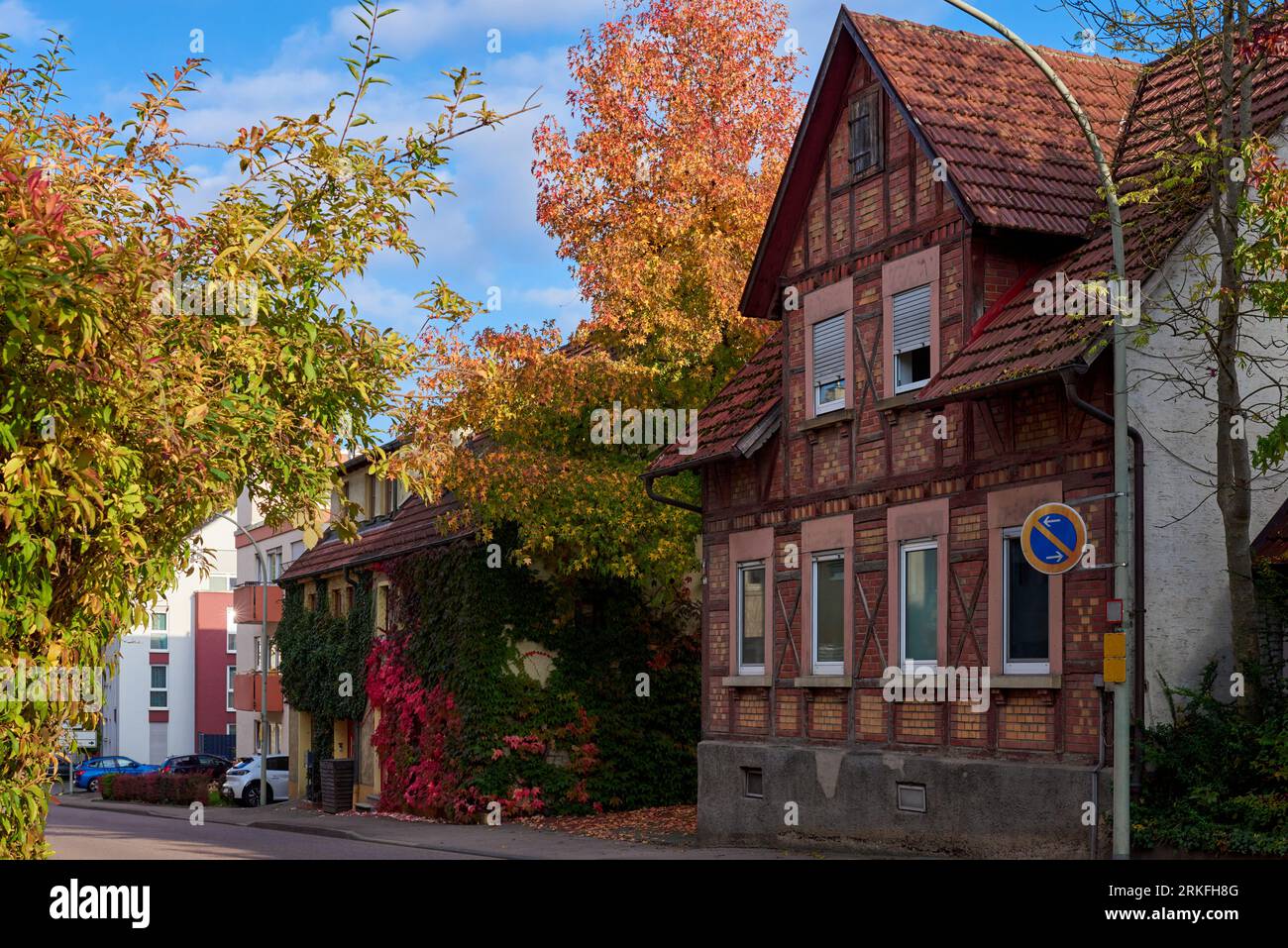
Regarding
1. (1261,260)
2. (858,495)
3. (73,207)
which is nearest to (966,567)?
(858,495)

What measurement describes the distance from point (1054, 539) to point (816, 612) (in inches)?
273

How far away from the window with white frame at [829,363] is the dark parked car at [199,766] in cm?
3587

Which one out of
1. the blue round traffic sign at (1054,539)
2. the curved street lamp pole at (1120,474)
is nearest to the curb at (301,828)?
the blue round traffic sign at (1054,539)

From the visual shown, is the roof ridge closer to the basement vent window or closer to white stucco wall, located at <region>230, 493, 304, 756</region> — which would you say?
the basement vent window

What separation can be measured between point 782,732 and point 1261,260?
A: 9930 mm

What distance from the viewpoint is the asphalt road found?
890 inches

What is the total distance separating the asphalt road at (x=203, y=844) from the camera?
2259 centimetres

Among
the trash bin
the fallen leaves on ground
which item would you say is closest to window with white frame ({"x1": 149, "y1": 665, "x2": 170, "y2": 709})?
the trash bin

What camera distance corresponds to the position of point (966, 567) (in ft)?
61.3

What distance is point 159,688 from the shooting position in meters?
82.4

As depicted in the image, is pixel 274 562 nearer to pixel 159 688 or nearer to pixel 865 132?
pixel 159 688

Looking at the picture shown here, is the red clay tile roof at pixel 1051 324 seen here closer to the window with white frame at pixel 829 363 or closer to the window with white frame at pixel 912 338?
the window with white frame at pixel 912 338

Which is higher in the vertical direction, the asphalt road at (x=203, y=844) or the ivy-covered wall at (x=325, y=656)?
the ivy-covered wall at (x=325, y=656)

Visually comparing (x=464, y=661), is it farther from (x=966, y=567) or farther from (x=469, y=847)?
(x=966, y=567)
